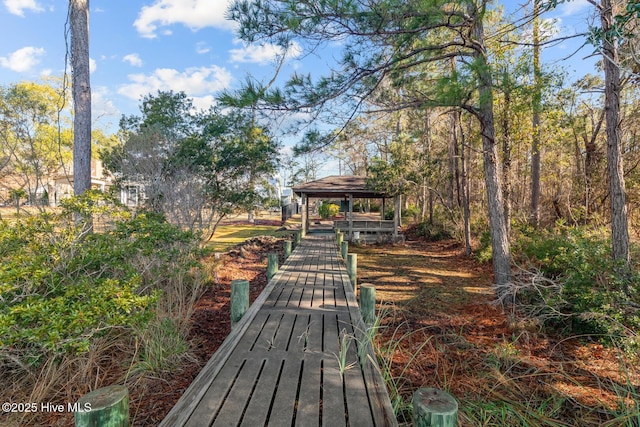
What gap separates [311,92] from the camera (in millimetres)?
5613

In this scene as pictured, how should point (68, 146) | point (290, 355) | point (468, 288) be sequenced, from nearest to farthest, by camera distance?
point (290, 355)
point (468, 288)
point (68, 146)

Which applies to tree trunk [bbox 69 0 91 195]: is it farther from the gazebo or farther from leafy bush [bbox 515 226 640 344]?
the gazebo

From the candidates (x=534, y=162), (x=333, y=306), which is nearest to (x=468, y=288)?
(x=333, y=306)

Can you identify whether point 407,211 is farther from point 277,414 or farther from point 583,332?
point 277,414

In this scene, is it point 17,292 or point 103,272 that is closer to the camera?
point 17,292

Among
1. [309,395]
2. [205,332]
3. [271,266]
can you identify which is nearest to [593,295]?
[309,395]

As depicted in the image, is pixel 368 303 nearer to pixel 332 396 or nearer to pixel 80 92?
pixel 332 396

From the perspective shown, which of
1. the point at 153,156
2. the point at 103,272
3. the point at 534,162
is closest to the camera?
the point at 103,272

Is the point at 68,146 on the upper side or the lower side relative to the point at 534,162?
upper

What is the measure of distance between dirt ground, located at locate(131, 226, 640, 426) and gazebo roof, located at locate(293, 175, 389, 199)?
5.45m

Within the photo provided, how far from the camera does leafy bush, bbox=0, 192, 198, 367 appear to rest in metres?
2.60

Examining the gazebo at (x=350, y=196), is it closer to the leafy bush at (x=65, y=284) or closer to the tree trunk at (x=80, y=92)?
the tree trunk at (x=80, y=92)

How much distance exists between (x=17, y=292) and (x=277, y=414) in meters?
2.99

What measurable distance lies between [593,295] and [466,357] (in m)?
2.19
